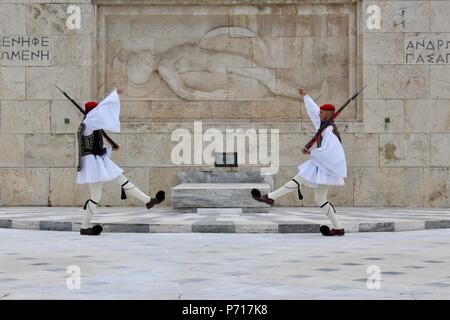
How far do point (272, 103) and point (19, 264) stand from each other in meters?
10.8

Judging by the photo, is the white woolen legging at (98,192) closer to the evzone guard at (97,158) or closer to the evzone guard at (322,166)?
the evzone guard at (97,158)

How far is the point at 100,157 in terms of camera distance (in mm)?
11336

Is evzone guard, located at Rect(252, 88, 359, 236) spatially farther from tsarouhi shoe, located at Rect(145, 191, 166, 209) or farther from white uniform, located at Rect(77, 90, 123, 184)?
white uniform, located at Rect(77, 90, 123, 184)

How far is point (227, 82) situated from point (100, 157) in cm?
717

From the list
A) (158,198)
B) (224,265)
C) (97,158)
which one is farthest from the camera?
(97,158)

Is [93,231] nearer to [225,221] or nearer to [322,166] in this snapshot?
[225,221]

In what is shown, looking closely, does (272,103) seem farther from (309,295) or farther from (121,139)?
(309,295)

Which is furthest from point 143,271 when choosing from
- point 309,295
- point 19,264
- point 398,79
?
point 398,79

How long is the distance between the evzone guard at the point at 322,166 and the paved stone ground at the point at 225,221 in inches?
40.4

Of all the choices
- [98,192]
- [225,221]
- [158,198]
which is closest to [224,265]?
[158,198]

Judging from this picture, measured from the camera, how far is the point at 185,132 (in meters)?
17.6

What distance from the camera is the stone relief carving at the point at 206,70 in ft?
59.1

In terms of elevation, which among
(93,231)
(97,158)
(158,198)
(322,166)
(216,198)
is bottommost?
(93,231)

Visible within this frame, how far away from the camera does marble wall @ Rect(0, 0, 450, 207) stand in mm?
17484
